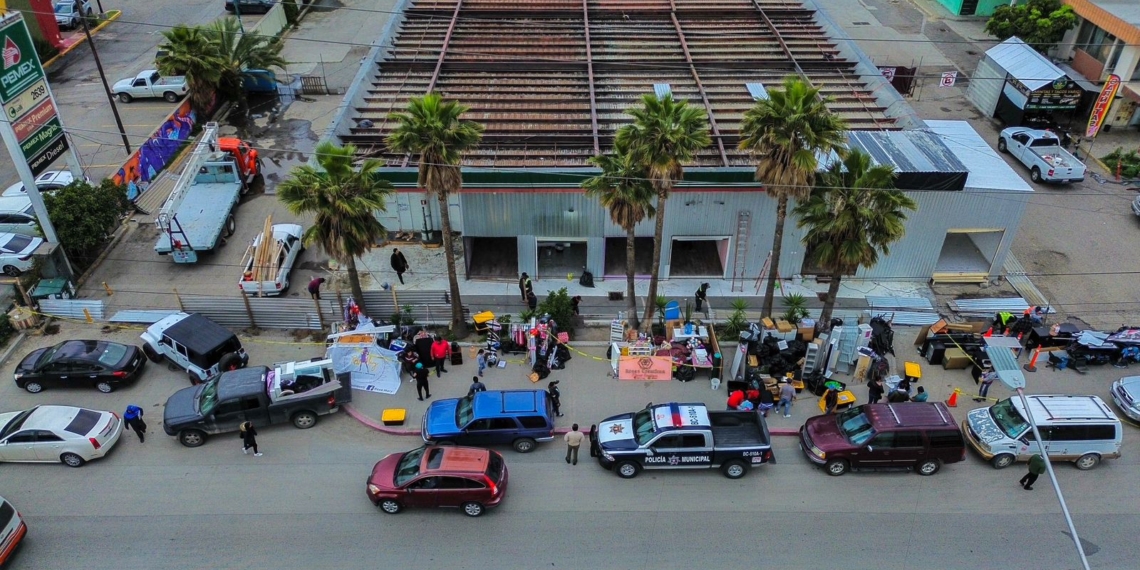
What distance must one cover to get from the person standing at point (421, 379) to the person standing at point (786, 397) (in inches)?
439

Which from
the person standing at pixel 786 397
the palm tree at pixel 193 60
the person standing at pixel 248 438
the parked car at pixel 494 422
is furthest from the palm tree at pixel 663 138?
the palm tree at pixel 193 60

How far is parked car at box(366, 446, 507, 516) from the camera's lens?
18.8 m

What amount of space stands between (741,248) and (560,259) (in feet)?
24.2

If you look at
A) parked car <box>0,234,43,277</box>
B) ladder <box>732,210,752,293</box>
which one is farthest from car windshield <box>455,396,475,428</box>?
parked car <box>0,234,43,277</box>

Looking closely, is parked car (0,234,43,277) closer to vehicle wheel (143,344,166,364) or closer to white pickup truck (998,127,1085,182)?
vehicle wheel (143,344,166,364)

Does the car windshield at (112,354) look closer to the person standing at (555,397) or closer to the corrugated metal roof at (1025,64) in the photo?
the person standing at (555,397)

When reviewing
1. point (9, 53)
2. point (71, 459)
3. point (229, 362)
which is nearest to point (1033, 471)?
point (229, 362)

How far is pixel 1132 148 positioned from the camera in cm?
3903

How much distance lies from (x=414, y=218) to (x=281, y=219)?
270 inches

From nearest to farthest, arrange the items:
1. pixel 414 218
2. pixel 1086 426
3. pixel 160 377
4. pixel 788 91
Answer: pixel 1086 426 → pixel 788 91 → pixel 160 377 → pixel 414 218

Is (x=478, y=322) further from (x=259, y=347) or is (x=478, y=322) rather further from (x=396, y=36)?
(x=396, y=36)

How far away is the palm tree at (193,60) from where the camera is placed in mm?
38625

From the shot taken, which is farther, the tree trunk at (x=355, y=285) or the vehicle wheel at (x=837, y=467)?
the tree trunk at (x=355, y=285)

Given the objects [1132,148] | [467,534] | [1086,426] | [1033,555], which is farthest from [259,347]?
[1132,148]
